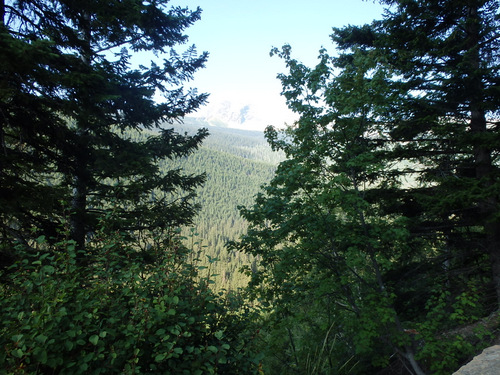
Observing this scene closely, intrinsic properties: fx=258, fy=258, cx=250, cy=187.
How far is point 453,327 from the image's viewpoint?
26.6 feet

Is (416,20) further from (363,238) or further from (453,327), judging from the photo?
(453,327)

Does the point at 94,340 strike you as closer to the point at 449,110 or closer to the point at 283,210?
the point at 283,210

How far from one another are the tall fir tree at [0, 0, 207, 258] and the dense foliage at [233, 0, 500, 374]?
3696 millimetres

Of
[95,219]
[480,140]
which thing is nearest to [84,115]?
[95,219]

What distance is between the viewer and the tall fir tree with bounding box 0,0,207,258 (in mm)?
4582

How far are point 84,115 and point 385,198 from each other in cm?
800

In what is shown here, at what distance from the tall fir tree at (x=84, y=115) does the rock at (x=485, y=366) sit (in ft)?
15.5

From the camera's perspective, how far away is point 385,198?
25.3 feet

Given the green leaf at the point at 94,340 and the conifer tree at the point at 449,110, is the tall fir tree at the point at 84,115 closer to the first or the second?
the green leaf at the point at 94,340

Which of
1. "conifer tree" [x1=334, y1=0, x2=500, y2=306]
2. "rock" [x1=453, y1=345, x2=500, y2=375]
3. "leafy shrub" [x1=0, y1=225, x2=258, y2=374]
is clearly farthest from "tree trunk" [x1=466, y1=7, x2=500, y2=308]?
"leafy shrub" [x1=0, y1=225, x2=258, y2=374]

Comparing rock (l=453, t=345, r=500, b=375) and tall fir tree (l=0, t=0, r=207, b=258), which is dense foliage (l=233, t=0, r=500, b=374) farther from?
tall fir tree (l=0, t=0, r=207, b=258)

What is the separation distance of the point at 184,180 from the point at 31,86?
5.45 metres

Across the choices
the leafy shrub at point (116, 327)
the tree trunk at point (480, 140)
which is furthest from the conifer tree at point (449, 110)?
the leafy shrub at point (116, 327)

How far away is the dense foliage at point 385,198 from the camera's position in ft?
17.4
